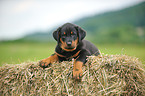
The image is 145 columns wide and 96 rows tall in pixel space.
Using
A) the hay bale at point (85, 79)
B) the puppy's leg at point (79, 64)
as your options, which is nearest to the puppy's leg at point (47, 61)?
the hay bale at point (85, 79)

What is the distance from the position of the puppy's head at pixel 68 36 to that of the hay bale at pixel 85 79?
43 cm

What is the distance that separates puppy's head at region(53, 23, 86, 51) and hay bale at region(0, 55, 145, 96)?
434mm

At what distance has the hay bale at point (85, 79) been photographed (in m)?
3.01

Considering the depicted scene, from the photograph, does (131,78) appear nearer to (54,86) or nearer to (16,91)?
(54,86)

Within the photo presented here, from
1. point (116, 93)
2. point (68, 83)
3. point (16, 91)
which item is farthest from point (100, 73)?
point (16, 91)

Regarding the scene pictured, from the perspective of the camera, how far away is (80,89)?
3.06m

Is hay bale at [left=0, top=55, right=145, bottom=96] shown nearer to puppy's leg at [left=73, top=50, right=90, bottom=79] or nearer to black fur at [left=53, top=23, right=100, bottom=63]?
puppy's leg at [left=73, top=50, right=90, bottom=79]

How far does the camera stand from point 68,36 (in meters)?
3.55

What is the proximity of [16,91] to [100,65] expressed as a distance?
213cm

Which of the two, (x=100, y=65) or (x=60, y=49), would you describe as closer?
(x=100, y=65)

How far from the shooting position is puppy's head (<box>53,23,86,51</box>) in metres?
3.37

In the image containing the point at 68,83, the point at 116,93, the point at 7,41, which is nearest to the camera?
the point at 116,93

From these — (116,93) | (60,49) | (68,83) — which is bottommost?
(116,93)

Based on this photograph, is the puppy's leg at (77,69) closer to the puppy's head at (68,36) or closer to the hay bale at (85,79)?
the hay bale at (85,79)
